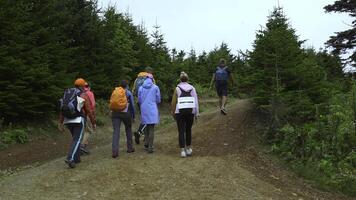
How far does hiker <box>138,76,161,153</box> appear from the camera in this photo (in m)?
13.5

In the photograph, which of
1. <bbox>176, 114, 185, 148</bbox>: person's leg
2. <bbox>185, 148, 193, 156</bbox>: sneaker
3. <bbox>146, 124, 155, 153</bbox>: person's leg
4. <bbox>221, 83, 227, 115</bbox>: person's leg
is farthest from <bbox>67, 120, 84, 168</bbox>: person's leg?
<bbox>221, 83, 227, 115</bbox>: person's leg

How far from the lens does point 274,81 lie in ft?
53.3

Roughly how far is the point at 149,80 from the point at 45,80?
577cm

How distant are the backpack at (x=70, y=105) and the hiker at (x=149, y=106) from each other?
1901mm

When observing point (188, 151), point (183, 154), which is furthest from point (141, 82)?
point (183, 154)

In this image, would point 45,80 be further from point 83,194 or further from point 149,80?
point 83,194

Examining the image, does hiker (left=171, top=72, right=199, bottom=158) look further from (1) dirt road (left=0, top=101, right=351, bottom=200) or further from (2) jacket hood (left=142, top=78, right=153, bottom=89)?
(2) jacket hood (left=142, top=78, right=153, bottom=89)

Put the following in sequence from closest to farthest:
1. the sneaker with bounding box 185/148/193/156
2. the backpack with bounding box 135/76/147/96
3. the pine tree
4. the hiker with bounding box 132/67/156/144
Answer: the sneaker with bounding box 185/148/193/156 → the hiker with bounding box 132/67/156/144 → the backpack with bounding box 135/76/147/96 → the pine tree

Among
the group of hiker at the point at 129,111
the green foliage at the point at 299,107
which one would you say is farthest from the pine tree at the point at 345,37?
the group of hiker at the point at 129,111

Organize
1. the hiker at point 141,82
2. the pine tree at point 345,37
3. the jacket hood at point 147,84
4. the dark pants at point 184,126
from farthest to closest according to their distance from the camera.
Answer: the pine tree at point 345,37, the hiker at point 141,82, the jacket hood at point 147,84, the dark pants at point 184,126

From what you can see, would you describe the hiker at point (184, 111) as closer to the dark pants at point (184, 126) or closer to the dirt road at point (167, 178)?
the dark pants at point (184, 126)

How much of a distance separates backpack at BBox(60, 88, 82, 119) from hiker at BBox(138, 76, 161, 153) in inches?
74.9

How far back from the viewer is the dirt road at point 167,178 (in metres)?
10.2

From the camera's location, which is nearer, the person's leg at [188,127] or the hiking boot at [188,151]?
the person's leg at [188,127]
